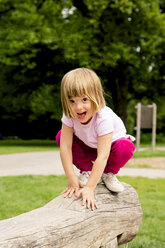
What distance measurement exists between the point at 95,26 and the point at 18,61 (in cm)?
413

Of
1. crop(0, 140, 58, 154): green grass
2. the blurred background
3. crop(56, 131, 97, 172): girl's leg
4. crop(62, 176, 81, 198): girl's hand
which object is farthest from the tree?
crop(62, 176, 81, 198): girl's hand

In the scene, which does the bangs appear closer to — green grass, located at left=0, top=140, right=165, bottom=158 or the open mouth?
the open mouth

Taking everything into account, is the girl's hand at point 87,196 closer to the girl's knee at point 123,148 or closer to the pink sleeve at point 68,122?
the girl's knee at point 123,148

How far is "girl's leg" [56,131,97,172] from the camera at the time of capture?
2889 mm

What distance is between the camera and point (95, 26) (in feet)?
51.0

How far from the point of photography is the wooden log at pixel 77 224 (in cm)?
188

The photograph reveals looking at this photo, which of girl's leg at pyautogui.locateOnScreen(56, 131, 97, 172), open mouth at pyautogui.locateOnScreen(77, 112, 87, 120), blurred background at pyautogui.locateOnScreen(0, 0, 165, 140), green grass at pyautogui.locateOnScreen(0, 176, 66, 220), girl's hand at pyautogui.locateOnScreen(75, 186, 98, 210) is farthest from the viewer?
blurred background at pyautogui.locateOnScreen(0, 0, 165, 140)

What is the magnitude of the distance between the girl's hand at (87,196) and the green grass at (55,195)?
Answer: 1080 millimetres

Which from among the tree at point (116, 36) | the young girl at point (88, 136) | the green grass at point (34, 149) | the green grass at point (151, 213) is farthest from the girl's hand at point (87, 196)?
the tree at point (116, 36)

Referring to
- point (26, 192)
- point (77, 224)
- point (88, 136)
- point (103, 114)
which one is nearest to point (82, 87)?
point (103, 114)

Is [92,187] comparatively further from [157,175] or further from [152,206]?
[157,175]

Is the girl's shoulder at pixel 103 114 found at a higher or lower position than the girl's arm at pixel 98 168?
higher

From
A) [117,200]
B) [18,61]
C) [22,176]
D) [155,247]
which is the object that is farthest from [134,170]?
[18,61]

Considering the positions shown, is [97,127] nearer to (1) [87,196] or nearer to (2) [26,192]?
(1) [87,196]
